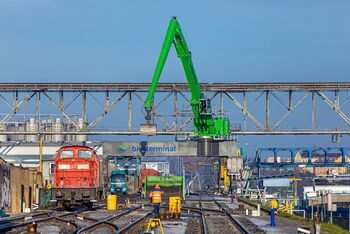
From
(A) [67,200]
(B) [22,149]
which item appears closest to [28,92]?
(B) [22,149]

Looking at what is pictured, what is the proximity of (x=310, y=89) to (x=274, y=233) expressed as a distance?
154 ft

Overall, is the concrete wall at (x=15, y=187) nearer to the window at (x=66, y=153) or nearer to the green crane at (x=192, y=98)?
the window at (x=66, y=153)

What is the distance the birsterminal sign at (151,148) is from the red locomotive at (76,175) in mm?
35542

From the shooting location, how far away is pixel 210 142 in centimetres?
7512

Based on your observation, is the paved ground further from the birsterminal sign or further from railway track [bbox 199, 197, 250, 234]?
the birsterminal sign

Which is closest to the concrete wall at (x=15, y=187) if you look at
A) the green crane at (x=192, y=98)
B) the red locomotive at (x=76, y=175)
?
the red locomotive at (x=76, y=175)

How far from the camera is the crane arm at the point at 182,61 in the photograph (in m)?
62.0

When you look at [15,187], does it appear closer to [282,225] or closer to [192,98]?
[282,225]

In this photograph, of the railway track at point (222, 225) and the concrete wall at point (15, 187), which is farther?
the concrete wall at point (15, 187)

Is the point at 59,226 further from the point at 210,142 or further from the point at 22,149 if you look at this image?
the point at 22,149

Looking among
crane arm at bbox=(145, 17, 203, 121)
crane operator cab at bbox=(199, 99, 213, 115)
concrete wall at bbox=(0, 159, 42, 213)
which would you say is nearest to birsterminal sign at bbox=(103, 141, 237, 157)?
crane operator cab at bbox=(199, 99, 213, 115)

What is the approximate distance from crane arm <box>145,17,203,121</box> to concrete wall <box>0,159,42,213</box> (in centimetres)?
1481

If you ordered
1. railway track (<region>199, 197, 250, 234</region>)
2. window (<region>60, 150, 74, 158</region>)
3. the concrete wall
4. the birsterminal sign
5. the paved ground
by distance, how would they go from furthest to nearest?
1. the birsterminal sign
2. window (<region>60, 150, 74, 158</region>)
3. the concrete wall
4. the paved ground
5. railway track (<region>199, 197, 250, 234</region>)

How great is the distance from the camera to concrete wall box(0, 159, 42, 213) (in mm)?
38997
